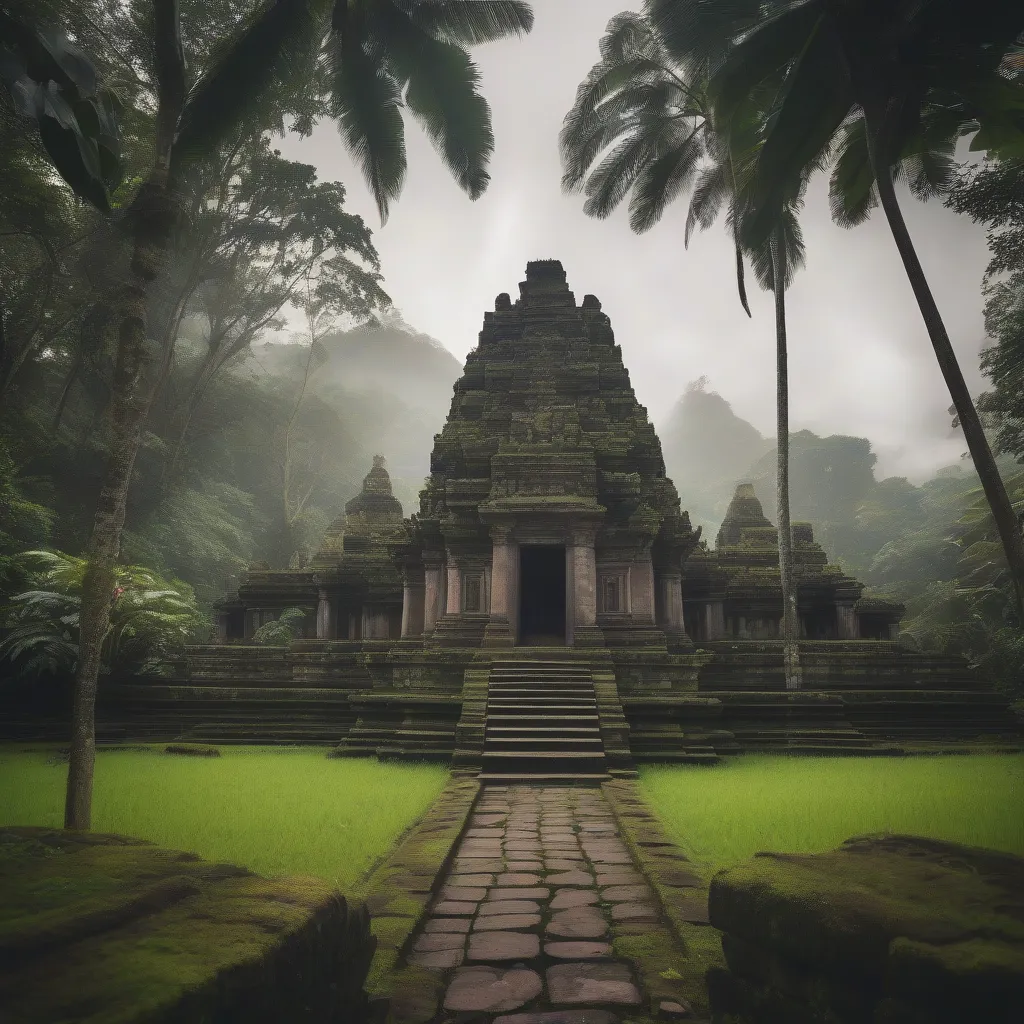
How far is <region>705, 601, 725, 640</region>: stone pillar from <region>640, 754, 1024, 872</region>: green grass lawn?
443 inches

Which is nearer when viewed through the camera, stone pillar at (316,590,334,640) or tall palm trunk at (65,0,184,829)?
tall palm trunk at (65,0,184,829)

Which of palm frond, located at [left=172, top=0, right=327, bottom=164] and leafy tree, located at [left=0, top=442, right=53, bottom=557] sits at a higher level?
→ palm frond, located at [left=172, top=0, right=327, bottom=164]

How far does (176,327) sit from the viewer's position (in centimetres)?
2595

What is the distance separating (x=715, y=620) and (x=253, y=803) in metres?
17.0

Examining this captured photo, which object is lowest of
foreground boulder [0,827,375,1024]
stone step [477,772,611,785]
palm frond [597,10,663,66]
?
stone step [477,772,611,785]

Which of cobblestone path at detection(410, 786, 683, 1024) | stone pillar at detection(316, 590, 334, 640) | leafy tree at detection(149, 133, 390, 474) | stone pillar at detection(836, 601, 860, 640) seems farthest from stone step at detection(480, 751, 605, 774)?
leafy tree at detection(149, 133, 390, 474)

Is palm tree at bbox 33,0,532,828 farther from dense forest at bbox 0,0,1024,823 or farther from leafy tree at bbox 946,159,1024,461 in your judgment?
leafy tree at bbox 946,159,1024,461

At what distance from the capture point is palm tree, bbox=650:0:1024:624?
671 cm

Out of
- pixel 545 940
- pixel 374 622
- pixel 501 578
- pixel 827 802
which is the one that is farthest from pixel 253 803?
pixel 374 622

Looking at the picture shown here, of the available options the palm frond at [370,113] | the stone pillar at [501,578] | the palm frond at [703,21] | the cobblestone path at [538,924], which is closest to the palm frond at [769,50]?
the palm frond at [703,21]

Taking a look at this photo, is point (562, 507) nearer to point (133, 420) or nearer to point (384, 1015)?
point (133, 420)

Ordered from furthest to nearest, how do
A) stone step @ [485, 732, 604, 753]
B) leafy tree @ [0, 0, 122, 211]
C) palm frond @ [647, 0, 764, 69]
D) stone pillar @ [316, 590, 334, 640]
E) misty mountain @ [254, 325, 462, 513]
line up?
misty mountain @ [254, 325, 462, 513]
stone pillar @ [316, 590, 334, 640]
stone step @ [485, 732, 604, 753]
palm frond @ [647, 0, 764, 69]
leafy tree @ [0, 0, 122, 211]

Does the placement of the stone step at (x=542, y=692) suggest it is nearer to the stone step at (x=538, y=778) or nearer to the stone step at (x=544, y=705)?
the stone step at (x=544, y=705)

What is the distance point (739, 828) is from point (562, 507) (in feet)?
28.0
